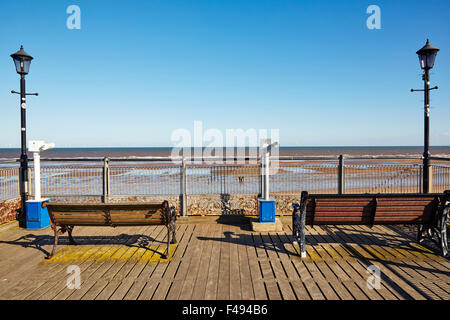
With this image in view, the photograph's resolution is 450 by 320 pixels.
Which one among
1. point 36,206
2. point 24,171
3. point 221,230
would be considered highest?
point 24,171

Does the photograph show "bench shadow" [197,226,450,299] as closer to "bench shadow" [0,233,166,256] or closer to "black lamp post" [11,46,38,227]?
"bench shadow" [0,233,166,256]

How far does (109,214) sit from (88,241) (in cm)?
132

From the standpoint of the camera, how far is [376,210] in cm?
408

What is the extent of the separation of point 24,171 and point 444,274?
8069mm

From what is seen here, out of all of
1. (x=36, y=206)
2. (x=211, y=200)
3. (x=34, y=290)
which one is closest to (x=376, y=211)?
(x=211, y=200)

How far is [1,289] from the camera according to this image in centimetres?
330

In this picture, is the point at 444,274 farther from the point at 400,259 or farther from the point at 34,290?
the point at 34,290

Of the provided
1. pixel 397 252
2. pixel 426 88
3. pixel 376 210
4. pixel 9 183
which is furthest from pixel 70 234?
pixel 426 88

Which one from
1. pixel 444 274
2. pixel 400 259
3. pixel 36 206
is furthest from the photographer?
pixel 36 206

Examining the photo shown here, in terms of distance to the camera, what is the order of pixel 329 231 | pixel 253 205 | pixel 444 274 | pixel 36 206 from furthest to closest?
1. pixel 253 205
2. pixel 36 206
3. pixel 329 231
4. pixel 444 274

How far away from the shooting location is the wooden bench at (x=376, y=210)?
13.3 ft

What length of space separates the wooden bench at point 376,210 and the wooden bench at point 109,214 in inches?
83.5

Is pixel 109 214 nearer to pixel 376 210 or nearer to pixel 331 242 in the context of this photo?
pixel 331 242

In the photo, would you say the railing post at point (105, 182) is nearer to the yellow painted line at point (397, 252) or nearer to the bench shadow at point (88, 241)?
the bench shadow at point (88, 241)
